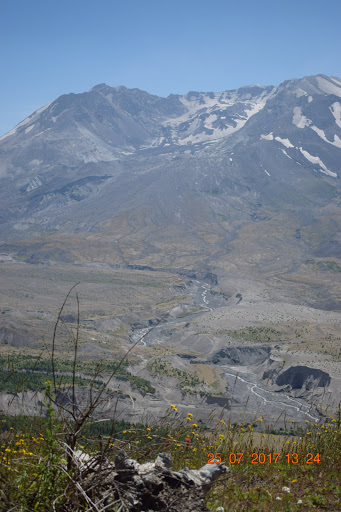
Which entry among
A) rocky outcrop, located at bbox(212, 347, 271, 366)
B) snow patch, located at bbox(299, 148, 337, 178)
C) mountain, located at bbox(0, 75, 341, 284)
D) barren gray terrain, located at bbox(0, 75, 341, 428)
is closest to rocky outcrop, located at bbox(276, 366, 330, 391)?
barren gray terrain, located at bbox(0, 75, 341, 428)

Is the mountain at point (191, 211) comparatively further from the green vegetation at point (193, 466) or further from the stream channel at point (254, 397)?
the green vegetation at point (193, 466)

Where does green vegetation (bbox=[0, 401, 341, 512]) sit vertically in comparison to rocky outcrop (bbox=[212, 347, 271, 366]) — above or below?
above

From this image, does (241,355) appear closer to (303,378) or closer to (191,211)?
(303,378)

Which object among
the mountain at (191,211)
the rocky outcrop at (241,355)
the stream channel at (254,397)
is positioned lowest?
the rocky outcrop at (241,355)

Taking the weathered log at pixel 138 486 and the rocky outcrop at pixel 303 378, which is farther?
the rocky outcrop at pixel 303 378

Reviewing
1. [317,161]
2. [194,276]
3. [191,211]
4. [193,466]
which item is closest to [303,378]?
[193,466]

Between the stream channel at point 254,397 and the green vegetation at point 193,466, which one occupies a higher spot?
the green vegetation at point 193,466

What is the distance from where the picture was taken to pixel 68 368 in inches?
1535

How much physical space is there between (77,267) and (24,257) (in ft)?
60.0

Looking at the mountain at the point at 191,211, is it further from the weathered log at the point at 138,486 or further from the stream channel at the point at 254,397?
the weathered log at the point at 138,486

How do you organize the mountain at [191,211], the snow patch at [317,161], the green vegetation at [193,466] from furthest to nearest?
the snow patch at [317,161], the mountain at [191,211], the green vegetation at [193,466]

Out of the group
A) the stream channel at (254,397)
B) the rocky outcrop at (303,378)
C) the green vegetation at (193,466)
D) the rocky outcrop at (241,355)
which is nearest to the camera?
the green vegetation at (193,466)

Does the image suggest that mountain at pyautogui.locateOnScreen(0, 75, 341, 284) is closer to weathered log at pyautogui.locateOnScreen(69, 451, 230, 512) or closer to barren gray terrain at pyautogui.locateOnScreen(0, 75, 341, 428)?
barren gray terrain at pyautogui.locateOnScreen(0, 75, 341, 428)

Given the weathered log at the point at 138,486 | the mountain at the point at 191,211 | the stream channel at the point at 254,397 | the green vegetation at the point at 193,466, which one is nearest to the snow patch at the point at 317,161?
the mountain at the point at 191,211
